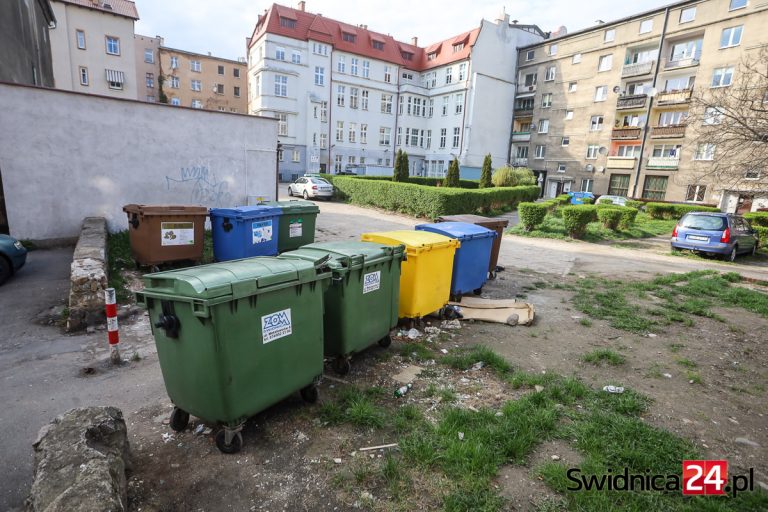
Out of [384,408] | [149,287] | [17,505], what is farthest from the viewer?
[384,408]

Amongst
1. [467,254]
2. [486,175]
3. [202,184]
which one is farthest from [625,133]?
[202,184]

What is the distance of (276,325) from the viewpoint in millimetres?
3168

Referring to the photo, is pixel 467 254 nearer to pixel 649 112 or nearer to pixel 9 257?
pixel 9 257

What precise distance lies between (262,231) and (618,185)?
3493 centimetres

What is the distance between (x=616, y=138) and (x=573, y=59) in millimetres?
9407

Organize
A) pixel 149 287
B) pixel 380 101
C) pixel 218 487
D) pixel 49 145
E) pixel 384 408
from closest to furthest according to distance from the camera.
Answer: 1. pixel 218 487
2. pixel 149 287
3. pixel 384 408
4. pixel 49 145
5. pixel 380 101

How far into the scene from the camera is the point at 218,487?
2.70 m

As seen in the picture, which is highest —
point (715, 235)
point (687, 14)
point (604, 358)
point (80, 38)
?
point (687, 14)

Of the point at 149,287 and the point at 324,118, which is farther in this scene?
the point at 324,118

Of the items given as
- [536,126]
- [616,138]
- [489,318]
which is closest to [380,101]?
[536,126]

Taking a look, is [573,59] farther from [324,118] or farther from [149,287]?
[149,287]

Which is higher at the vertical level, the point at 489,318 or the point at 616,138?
the point at 616,138

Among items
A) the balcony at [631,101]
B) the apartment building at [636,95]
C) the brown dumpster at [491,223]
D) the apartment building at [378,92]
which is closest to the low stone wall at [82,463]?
the brown dumpster at [491,223]

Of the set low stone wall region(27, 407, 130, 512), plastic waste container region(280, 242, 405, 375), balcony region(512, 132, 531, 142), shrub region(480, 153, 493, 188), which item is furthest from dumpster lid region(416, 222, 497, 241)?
balcony region(512, 132, 531, 142)
